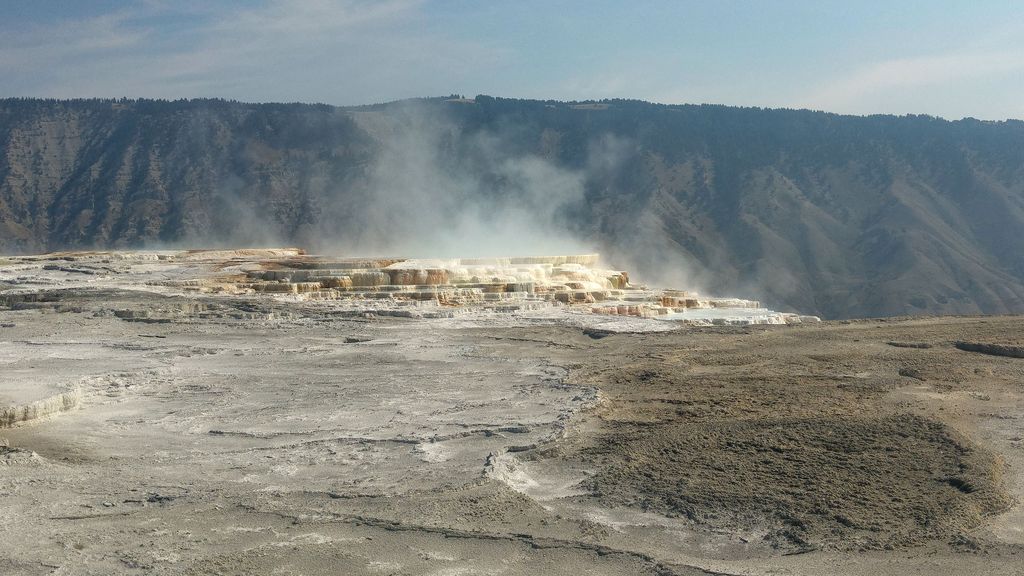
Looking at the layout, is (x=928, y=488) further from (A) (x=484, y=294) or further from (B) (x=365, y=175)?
(B) (x=365, y=175)

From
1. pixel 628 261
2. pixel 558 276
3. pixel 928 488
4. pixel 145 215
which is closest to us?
pixel 928 488

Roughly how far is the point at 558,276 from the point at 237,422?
1319 centimetres

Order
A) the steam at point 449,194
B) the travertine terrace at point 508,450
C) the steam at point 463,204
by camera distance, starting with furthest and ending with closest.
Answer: the steam at point 449,194 → the steam at point 463,204 → the travertine terrace at point 508,450

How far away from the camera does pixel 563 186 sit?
52.8 metres

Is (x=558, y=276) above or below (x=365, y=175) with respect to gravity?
below

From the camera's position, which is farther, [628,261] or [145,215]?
[145,215]

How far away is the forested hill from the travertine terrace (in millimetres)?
27184

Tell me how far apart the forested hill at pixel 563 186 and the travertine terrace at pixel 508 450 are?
1070 inches

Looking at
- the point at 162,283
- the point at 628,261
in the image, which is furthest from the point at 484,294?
the point at 628,261

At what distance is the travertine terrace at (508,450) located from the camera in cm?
445

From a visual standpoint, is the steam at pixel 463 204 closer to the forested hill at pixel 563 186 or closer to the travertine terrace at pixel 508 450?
the forested hill at pixel 563 186

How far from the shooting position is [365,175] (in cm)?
5375

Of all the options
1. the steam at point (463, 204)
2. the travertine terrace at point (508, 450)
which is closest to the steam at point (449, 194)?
the steam at point (463, 204)

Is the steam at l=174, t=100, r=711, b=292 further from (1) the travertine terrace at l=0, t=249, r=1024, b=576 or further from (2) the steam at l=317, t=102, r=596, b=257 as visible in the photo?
(1) the travertine terrace at l=0, t=249, r=1024, b=576
